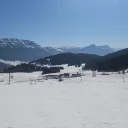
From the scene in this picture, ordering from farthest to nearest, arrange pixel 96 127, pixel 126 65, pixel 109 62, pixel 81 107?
pixel 109 62 < pixel 126 65 < pixel 81 107 < pixel 96 127

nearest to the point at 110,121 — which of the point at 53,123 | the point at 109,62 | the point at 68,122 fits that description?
the point at 68,122

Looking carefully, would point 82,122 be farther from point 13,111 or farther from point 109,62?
point 109,62

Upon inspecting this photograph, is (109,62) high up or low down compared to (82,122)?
up

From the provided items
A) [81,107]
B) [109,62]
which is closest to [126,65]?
[109,62]

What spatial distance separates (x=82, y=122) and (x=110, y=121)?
1525 millimetres

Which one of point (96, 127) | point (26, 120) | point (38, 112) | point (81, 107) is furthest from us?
point (81, 107)

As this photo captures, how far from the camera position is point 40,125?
1265 cm

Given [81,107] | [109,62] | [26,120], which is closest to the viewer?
[26,120]

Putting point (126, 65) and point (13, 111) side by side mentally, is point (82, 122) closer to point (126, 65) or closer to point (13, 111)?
point (13, 111)

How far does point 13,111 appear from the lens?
54.4 ft

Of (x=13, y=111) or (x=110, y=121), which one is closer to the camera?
(x=110, y=121)

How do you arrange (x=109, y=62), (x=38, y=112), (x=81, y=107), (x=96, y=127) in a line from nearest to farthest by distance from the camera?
(x=96, y=127) → (x=38, y=112) → (x=81, y=107) → (x=109, y=62)

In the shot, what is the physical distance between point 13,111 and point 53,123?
457 cm

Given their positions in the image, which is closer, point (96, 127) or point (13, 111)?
point (96, 127)
